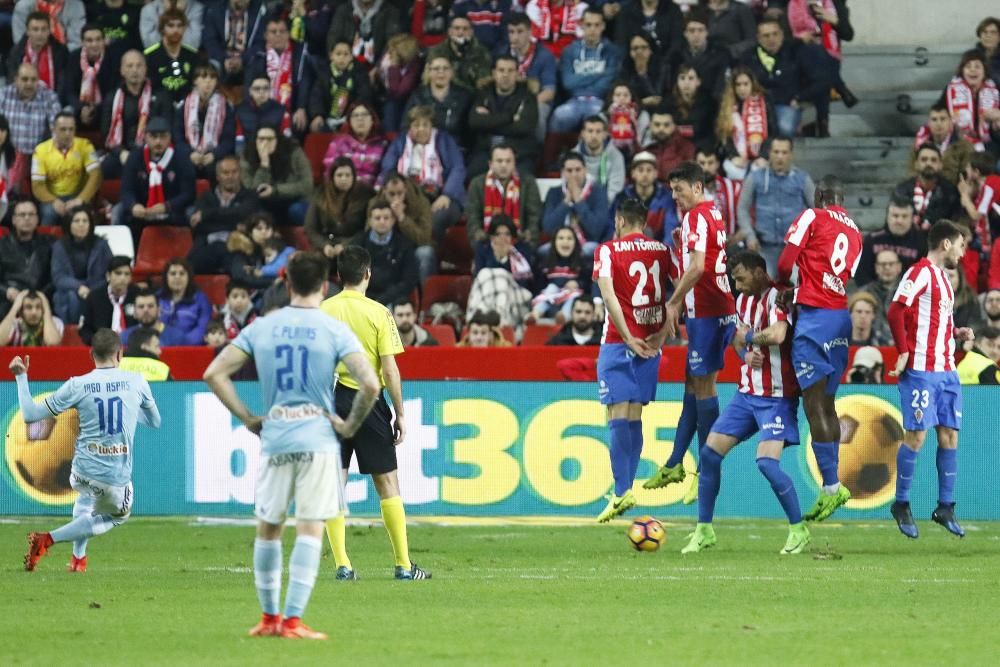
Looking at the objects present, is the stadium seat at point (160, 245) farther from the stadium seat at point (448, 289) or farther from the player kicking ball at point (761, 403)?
the player kicking ball at point (761, 403)

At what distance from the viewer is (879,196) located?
73.3ft

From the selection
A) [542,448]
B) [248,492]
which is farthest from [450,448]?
[248,492]

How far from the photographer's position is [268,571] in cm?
868

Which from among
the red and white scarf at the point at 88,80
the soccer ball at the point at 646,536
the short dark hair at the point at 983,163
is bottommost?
the soccer ball at the point at 646,536

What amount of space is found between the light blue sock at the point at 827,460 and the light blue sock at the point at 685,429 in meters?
1.05

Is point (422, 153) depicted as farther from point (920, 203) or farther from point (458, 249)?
point (920, 203)

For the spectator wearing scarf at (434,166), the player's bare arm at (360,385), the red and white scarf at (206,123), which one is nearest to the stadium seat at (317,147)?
the red and white scarf at (206,123)

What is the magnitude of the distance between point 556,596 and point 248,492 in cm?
731

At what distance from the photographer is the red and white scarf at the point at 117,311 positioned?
20.2m

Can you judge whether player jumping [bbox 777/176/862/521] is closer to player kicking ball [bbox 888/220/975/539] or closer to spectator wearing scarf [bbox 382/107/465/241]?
player kicking ball [bbox 888/220/975/539]

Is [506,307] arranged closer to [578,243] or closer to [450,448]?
[578,243]

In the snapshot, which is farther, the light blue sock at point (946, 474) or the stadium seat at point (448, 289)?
the stadium seat at point (448, 289)

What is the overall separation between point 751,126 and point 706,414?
275 inches

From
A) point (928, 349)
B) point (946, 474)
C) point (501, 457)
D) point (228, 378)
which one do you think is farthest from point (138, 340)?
point (228, 378)
